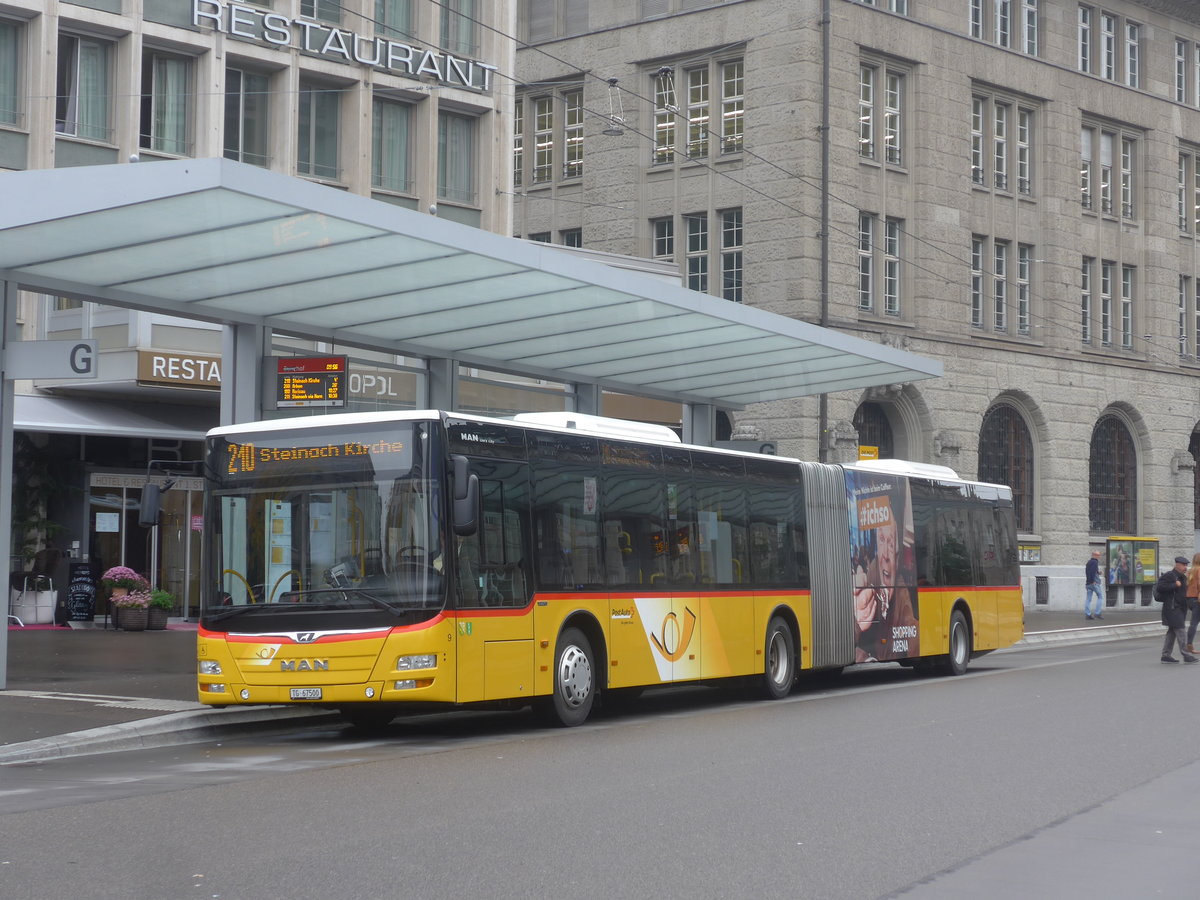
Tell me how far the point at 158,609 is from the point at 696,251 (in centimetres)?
1689

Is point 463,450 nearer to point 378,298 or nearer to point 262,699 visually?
point 262,699

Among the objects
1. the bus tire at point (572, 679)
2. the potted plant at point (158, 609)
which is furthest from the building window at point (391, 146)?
the bus tire at point (572, 679)

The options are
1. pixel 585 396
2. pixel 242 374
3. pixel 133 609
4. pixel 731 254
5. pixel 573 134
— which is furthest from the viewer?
pixel 573 134

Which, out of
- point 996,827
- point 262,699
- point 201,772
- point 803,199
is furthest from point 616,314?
point 803,199

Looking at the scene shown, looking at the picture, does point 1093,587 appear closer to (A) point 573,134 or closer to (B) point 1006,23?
(B) point 1006,23

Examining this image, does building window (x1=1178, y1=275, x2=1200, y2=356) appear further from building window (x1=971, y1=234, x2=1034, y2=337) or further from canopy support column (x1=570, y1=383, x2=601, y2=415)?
canopy support column (x1=570, y1=383, x2=601, y2=415)

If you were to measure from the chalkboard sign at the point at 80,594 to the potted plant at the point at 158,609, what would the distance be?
48.4 inches

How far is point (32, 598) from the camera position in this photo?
96.2ft

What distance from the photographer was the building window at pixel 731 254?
3941 cm

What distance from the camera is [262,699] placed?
43.7ft

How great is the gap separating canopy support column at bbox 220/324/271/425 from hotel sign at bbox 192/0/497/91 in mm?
13907

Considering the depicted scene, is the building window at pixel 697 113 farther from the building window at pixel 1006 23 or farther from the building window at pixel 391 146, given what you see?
the building window at pixel 391 146

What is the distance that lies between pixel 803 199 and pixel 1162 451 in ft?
55.7

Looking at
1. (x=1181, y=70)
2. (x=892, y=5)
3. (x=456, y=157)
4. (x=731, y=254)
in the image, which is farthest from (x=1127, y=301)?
(x=456, y=157)
